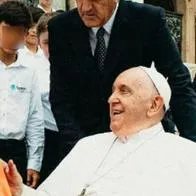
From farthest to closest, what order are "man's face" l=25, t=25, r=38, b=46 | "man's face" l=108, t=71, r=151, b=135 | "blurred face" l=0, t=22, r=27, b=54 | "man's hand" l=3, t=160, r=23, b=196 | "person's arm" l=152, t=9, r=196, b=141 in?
"man's face" l=25, t=25, r=38, b=46
"blurred face" l=0, t=22, r=27, b=54
"person's arm" l=152, t=9, r=196, b=141
"man's face" l=108, t=71, r=151, b=135
"man's hand" l=3, t=160, r=23, b=196

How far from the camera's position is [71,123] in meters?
4.48

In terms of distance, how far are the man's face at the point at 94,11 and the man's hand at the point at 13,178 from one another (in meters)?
1.08

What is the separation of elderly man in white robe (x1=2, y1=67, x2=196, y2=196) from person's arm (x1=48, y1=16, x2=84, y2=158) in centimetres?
27

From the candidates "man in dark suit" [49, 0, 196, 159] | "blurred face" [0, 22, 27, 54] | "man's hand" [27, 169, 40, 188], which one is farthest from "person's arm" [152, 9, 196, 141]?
"man's hand" [27, 169, 40, 188]

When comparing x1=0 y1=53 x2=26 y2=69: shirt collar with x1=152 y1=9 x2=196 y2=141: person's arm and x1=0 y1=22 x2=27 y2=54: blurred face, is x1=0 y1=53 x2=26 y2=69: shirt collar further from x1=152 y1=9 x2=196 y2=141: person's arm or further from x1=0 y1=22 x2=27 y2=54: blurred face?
x1=152 y1=9 x2=196 y2=141: person's arm

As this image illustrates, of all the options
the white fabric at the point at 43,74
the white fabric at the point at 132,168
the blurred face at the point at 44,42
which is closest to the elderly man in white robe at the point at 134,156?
the white fabric at the point at 132,168

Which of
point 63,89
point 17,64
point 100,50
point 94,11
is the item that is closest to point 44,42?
point 17,64

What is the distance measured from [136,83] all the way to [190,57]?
61.2 ft

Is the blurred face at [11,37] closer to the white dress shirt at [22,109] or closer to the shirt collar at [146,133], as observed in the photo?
the white dress shirt at [22,109]

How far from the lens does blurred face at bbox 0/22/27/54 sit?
4836mm

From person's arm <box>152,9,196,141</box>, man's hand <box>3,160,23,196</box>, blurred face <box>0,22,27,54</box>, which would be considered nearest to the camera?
man's hand <box>3,160,23,196</box>

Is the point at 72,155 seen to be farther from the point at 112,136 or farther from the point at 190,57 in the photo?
the point at 190,57

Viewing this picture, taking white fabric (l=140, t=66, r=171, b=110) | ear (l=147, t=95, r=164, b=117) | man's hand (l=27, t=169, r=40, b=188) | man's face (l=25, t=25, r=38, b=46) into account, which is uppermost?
white fabric (l=140, t=66, r=171, b=110)

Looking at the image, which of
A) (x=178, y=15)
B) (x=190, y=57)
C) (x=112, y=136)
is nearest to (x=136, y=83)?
(x=112, y=136)
